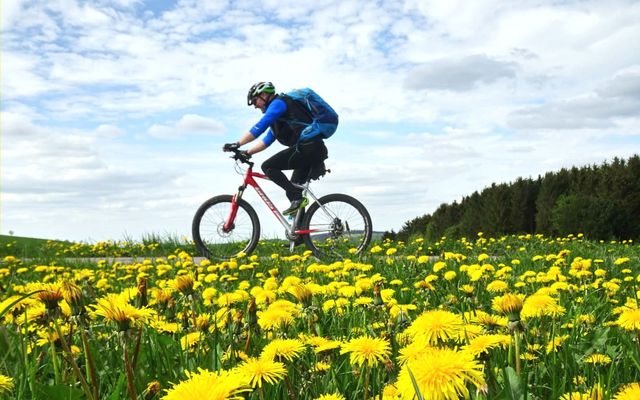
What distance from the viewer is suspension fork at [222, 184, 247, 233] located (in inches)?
344

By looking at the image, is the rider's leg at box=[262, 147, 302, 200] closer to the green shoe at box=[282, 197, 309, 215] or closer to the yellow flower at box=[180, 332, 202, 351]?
the green shoe at box=[282, 197, 309, 215]

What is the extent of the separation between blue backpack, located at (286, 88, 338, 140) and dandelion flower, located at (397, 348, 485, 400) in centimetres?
719

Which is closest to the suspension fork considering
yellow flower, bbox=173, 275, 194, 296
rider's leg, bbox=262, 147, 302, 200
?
rider's leg, bbox=262, 147, 302, 200

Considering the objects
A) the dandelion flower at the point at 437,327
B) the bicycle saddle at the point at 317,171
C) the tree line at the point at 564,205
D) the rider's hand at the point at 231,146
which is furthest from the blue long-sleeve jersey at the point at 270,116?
the tree line at the point at 564,205

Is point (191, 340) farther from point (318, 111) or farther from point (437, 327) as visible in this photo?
point (318, 111)

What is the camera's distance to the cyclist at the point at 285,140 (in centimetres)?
816

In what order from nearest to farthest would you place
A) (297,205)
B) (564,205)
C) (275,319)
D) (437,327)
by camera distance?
(437,327) < (275,319) < (297,205) < (564,205)

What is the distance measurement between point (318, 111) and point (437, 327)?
7097 millimetres

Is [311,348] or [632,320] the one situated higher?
[632,320]

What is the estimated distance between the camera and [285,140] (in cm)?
846

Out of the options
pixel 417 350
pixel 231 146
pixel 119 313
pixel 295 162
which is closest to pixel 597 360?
pixel 417 350

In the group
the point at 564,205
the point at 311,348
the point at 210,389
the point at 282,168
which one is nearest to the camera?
the point at 210,389

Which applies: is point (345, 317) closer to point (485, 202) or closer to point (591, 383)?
point (591, 383)

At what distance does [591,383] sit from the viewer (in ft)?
5.89
